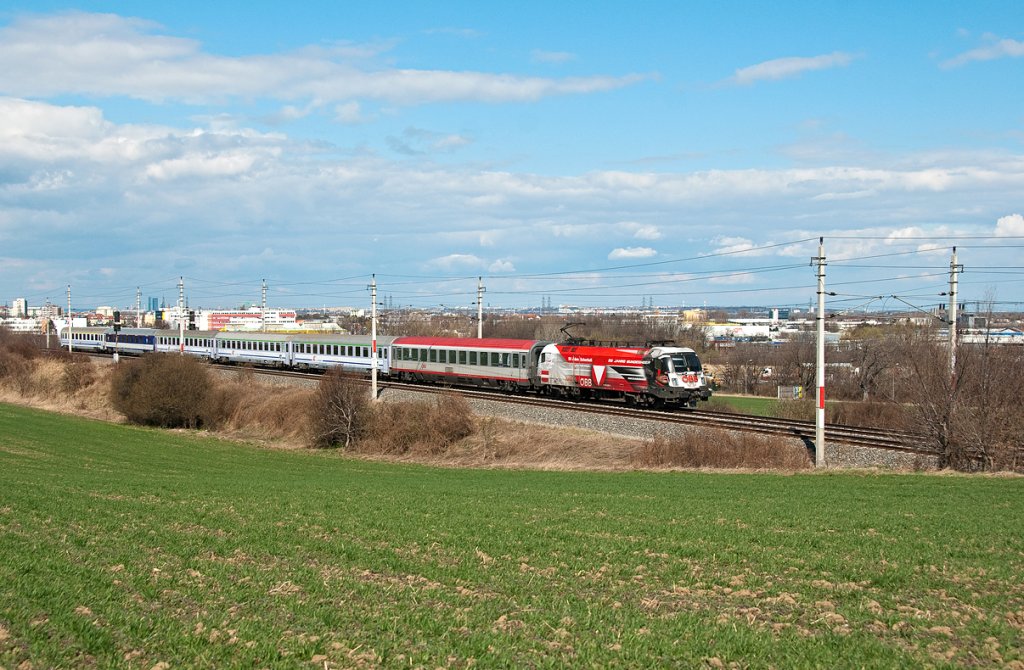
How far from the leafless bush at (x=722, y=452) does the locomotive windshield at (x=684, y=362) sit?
7599 mm

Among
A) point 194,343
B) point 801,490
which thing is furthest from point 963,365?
point 194,343

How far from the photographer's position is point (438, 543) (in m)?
14.1

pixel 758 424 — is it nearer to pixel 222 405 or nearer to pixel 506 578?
pixel 506 578

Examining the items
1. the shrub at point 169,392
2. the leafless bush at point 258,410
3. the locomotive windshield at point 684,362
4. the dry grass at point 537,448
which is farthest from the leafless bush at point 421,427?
the shrub at point 169,392

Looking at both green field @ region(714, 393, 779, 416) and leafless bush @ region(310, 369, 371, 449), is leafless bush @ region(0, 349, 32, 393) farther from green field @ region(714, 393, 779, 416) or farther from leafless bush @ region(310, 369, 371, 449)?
green field @ region(714, 393, 779, 416)

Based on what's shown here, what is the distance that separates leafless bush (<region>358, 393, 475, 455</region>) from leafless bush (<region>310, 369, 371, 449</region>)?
2.55ft

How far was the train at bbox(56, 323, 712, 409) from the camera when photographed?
40.9 meters

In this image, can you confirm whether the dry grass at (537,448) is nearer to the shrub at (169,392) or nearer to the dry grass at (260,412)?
the dry grass at (260,412)

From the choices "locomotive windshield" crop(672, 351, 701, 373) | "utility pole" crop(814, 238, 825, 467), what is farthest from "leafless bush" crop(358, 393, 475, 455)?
"utility pole" crop(814, 238, 825, 467)

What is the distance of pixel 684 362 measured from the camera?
40.8 m

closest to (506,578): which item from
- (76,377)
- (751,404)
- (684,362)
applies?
(684,362)

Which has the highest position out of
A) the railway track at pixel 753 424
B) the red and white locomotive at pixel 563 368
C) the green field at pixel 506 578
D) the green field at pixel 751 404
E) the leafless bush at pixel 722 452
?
the red and white locomotive at pixel 563 368

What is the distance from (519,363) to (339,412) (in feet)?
33.2

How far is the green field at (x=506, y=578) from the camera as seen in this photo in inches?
348
